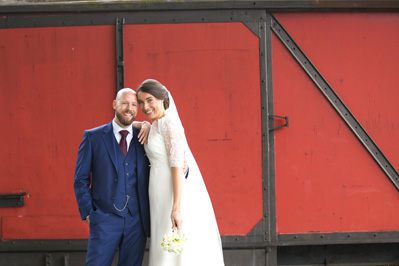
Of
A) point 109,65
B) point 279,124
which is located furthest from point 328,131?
point 109,65

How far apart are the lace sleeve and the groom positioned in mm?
233

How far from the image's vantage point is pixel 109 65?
322cm

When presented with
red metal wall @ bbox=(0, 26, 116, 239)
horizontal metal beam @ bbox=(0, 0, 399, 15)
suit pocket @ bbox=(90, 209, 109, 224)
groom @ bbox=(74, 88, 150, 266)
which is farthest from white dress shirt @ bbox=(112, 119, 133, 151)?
horizontal metal beam @ bbox=(0, 0, 399, 15)

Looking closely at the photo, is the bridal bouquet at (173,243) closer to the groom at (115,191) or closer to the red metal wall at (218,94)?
the groom at (115,191)

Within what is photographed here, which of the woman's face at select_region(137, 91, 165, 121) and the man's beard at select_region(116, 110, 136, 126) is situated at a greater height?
the woman's face at select_region(137, 91, 165, 121)

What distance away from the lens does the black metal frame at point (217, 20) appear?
125 inches

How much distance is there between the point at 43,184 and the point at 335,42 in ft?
9.48

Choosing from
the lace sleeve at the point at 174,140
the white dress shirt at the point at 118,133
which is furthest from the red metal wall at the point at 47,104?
the lace sleeve at the point at 174,140

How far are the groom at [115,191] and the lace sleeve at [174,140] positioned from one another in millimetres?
233

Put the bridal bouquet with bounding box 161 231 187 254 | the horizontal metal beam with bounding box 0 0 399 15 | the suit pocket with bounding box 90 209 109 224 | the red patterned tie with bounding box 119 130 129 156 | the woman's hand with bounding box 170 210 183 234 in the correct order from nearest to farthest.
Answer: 1. the bridal bouquet with bounding box 161 231 187 254
2. the woman's hand with bounding box 170 210 183 234
3. the suit pocket with bounding box 90 209 109 224
4. the red patterned tie with bounding box 119 130 129 156
5. the horizontal metal beam with bounding box 0 0 399 15

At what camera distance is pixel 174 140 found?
2182 millimetres

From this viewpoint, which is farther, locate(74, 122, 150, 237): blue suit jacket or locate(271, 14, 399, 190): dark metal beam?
locate(271, 14, 399, 190): dark metal beam

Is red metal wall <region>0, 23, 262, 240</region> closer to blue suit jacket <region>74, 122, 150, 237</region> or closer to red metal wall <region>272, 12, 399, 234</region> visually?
red metal wall <region>272, 12, 399, 234</region>

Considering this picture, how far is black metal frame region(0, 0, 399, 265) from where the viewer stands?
10.4 ft
